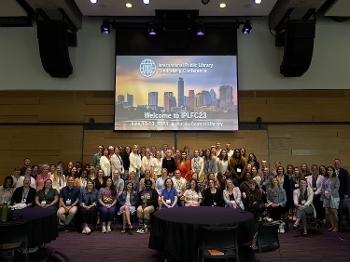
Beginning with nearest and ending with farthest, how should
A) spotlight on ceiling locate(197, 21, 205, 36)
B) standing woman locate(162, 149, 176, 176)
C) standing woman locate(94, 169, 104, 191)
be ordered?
standing woman locate(94, 169, 104, 191) < standing woman locate(162, 149, 176, 176) < spotlight on ceiling locate(197, 21, 205, 36)

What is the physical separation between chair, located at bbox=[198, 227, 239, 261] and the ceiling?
628cm

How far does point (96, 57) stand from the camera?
8930 mm

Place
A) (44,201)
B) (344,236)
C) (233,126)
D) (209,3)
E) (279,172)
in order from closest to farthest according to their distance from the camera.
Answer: (344,236)
(44,201)
(279,172)
(209,3)
(233,126)

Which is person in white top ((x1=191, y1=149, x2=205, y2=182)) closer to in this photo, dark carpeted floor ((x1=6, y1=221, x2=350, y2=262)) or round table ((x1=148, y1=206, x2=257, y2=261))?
dark carpeted floor ((x1=6, y1=221, x2=350, y2=262))

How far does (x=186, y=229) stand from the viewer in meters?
3.56

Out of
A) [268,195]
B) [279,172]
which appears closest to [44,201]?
[268,195]

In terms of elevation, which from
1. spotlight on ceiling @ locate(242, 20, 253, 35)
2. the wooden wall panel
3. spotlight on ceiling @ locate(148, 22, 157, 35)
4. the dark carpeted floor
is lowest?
the dark carpeted floor

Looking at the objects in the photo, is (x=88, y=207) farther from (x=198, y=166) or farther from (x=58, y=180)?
(x=198, y=166)

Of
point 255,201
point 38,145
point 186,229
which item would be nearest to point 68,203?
point 186,229

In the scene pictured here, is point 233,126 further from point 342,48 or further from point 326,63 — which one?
point 342,48

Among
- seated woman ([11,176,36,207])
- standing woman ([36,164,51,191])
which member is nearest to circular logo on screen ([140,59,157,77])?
Answer: standing woman ([36,164,51,191])

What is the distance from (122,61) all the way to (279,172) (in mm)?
5528

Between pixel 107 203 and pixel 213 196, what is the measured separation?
87.3 inches

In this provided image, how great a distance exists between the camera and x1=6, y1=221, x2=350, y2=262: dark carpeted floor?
4.23m
